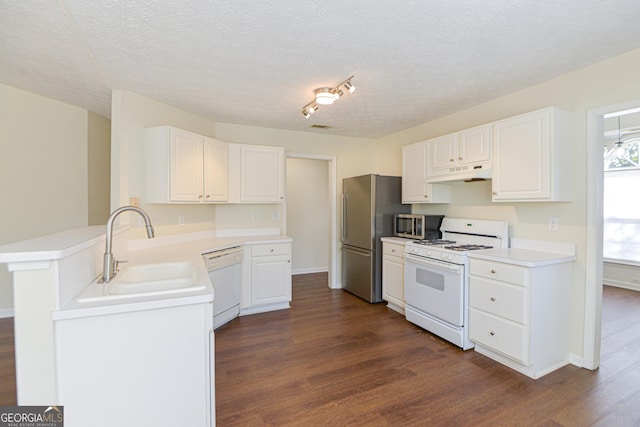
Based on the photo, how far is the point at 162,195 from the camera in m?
3.05

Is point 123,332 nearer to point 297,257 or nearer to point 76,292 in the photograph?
point 76,292

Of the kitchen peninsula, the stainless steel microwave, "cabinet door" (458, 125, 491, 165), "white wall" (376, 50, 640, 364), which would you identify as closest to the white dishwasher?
the kitchen peninsula

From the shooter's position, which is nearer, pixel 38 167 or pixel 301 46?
pixel 301 46

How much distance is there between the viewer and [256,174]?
13.0ft

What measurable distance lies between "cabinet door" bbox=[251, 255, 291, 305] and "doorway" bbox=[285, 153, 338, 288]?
76.5 inches

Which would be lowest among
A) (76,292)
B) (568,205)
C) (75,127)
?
(76,292)

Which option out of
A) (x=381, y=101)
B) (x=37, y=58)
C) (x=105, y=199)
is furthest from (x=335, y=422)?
(x=105, y=199)

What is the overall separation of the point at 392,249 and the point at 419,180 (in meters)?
0.94

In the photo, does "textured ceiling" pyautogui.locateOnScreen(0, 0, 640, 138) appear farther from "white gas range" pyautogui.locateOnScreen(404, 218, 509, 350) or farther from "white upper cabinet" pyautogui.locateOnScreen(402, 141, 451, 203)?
"white gas range" pyautogui.locateOnScreen(404, 218, 509, 350)

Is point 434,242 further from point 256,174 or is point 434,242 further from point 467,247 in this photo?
point 256,174

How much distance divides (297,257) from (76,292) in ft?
14.9

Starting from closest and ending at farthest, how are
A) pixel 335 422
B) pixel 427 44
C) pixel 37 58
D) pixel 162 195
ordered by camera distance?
pixel 335 422
pixel 427 44
pixel 37 58
pixel 162 195

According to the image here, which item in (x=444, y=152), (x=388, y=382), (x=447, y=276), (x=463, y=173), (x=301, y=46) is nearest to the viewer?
(x=301, y=46)

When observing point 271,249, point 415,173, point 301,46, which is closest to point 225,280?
point 271,249
